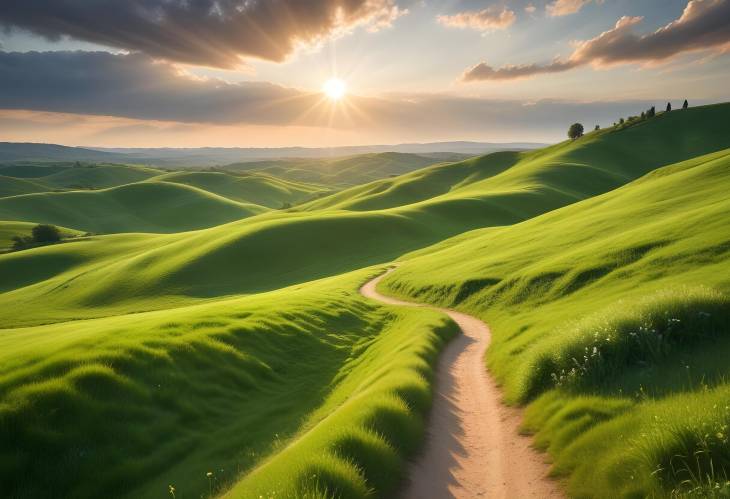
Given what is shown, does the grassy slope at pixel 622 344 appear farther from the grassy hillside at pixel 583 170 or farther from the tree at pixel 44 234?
the tree at pixel 44 234

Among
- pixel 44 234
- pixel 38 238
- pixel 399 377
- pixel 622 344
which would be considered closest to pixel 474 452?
pixel 399 377

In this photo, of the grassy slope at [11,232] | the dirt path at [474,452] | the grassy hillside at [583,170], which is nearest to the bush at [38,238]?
the grassy slope at [11,232]

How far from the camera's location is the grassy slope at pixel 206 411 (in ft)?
34.7

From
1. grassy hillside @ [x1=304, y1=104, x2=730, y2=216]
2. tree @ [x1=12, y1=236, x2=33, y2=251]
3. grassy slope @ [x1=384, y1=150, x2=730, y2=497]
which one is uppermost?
grassy hillside @ [x1=304, y1=104, x2=730, y2=216]

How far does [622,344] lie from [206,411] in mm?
17502

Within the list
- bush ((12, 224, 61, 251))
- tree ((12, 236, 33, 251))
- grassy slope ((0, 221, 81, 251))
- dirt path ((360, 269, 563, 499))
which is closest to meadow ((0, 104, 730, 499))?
dirt path ((360, 269, 563, 499))

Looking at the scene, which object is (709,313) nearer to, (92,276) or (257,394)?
(257,394)

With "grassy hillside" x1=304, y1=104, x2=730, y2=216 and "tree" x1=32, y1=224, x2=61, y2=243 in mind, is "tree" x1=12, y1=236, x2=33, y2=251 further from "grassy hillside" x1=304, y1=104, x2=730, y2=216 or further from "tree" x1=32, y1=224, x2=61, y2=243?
"grassy hillside" x1=304, y1=104, x2=730, y2=216

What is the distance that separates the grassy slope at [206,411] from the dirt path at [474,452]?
0.81 m

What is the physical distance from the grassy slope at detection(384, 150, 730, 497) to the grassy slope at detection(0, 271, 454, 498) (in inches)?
180

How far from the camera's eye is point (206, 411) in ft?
60.5

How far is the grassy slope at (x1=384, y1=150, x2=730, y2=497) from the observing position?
27.7 feet

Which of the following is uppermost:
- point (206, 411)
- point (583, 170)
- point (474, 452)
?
point (583, 170)

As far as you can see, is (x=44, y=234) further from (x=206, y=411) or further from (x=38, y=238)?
(x=206, y=411)
